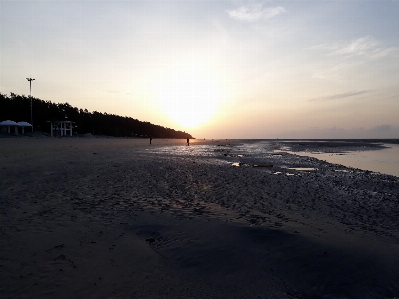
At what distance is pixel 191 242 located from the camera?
23.5 ft

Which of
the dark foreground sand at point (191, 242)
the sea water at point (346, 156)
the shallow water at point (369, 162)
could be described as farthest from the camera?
the sea water at point (346, 156)

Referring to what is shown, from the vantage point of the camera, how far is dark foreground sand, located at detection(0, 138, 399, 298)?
505 centimetres

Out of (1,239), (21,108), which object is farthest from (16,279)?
(21,108)

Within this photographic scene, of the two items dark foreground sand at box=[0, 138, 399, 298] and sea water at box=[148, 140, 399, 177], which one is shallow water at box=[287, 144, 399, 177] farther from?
dark foreground sand at box=[0, 138, 399, 298]

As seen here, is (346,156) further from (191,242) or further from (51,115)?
(51,115)

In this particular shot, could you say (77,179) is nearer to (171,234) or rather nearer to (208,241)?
(171,234)

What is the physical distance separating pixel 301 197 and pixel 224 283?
28.1 ft

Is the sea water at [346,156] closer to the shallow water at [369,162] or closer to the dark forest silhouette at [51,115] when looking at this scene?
the shallow water at [369,162]

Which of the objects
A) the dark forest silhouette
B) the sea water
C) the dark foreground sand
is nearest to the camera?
the dark foreground sand

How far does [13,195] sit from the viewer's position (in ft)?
34.6

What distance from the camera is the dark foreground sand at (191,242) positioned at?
5055mm

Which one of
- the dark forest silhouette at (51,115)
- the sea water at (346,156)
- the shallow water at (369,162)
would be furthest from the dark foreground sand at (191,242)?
the dark forest silhouette at (51,115)

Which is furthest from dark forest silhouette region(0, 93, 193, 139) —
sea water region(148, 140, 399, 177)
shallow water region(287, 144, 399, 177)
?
shallow water region(287, 144, 399, 177)

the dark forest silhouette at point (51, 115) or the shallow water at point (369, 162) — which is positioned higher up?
the dark forest silhouette at point (51, 115)
